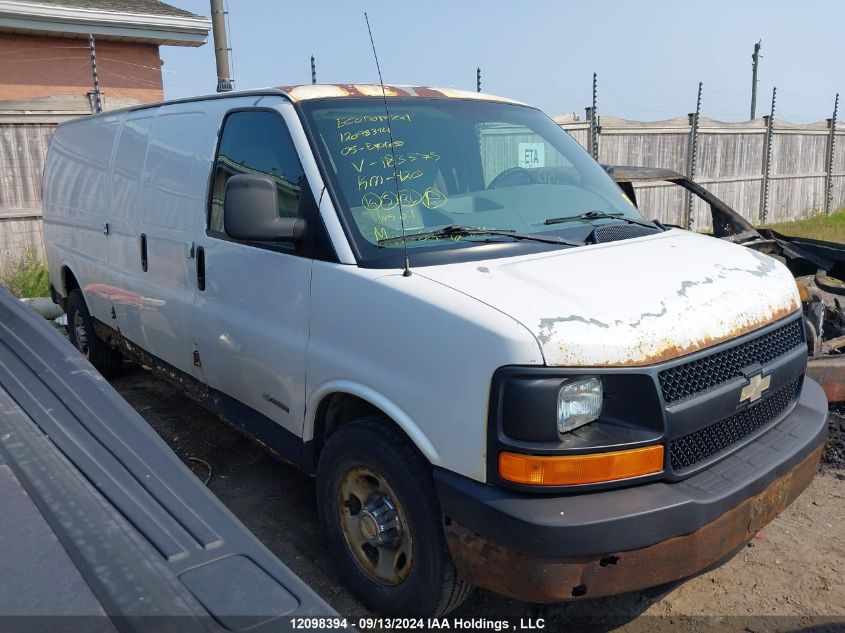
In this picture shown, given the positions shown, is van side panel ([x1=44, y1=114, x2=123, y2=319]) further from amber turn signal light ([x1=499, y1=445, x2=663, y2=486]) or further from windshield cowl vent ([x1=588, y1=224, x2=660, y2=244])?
amber turn signal light ([x1=499, y1=445, x2=663, y2=486])

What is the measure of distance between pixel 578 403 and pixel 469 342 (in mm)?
406

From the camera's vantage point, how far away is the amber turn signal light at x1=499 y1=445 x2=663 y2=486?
2.27 metres

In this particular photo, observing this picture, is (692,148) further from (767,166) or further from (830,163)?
(830,163)

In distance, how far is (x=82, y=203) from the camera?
5488 millimetres

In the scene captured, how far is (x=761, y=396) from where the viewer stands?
274cm

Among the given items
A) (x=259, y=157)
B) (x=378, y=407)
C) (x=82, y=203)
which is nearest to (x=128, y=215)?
(x=82, y=203)

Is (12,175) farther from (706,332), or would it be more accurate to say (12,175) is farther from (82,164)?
(706,332)

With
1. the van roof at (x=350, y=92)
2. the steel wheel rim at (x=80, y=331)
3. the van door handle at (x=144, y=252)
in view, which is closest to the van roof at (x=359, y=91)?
the van roof at (x=350, y=92)

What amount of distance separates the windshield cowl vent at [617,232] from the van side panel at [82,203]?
3.49 metres

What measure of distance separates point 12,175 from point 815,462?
29.8 ft

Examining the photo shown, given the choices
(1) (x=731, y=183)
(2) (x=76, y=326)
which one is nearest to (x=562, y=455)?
(2) (x=76, y=326)

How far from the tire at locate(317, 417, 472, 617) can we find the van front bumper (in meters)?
0.13

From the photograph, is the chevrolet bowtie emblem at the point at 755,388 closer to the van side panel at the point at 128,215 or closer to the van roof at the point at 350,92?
the van roof at the point at 350,92

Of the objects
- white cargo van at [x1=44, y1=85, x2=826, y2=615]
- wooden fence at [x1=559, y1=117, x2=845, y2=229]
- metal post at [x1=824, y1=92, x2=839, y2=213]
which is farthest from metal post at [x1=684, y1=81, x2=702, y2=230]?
white cargo van at [x1=44, y1=85, x2=826, y2=615]
